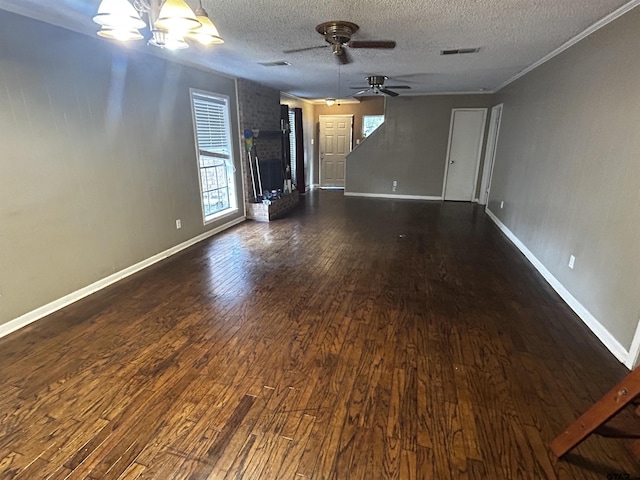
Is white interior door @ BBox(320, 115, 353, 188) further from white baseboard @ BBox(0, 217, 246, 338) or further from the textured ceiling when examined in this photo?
white baseboard @ BBox(0, 217, 246, 338)

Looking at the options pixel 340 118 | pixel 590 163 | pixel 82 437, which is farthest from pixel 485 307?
pixel 340 118

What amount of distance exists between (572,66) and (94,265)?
5.04 m

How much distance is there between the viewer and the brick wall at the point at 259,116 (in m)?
5.73

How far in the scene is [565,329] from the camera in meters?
2.66

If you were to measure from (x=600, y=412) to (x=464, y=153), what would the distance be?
6947mm

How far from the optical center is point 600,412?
1424 mm

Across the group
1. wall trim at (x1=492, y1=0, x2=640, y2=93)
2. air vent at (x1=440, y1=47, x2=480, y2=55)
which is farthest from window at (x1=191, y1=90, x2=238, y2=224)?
wall trim at (x1=492, y1=0, x2=640, y2=93)

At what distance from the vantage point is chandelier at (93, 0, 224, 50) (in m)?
1.54

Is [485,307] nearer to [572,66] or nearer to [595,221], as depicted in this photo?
[595,221]

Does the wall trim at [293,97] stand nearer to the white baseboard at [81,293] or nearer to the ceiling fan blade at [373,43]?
the white baseboard at [81,293]

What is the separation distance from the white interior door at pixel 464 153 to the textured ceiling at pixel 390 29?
2.43m

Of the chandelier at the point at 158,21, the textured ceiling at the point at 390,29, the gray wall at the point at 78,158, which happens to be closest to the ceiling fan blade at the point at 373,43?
the textured ceiling at the point at 390,29

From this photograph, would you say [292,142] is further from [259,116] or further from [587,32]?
[587,32]

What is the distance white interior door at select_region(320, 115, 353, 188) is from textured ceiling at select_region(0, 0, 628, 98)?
4375 millimetres
